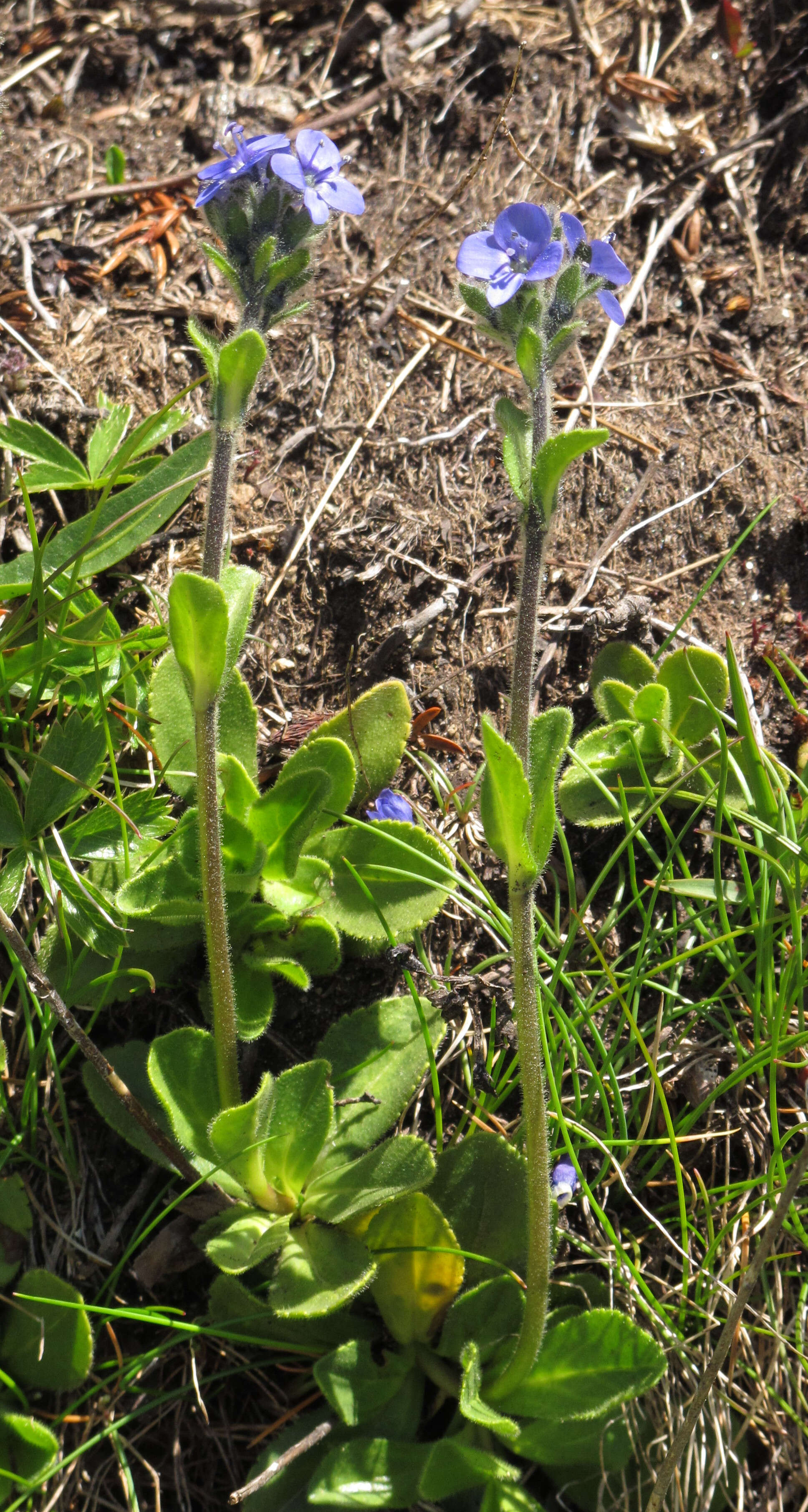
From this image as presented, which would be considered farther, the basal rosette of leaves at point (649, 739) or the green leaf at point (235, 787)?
the basal rosette of leaves at point (649, 739)

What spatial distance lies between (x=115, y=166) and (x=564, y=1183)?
11.1ft

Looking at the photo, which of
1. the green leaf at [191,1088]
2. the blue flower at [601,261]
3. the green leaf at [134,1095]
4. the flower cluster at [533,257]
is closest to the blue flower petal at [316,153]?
the flower cluster at [533,257]

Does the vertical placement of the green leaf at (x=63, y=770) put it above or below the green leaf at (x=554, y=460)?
below

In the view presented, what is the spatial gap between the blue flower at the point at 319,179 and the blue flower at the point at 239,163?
22 mm

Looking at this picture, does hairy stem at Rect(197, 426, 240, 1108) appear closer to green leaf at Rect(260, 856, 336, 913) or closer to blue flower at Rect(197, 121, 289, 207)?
green leaf at Rect(260, 856, 336, 913)

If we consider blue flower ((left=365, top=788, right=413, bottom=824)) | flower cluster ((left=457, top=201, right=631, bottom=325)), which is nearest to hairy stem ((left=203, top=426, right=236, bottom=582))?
flower cluster ((left=457, top=201, right=631, bottom=325))

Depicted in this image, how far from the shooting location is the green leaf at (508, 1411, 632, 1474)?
2188mm

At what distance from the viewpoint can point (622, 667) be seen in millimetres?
3051

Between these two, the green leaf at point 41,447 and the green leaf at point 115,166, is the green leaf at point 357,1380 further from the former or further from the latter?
the green leaf at point 115,166

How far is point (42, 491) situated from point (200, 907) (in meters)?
1.26

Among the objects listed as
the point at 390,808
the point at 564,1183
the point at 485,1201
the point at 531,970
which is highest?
the point at 531,970

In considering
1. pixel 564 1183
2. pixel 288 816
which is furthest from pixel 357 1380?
pixel 288 816

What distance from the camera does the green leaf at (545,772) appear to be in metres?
1.93

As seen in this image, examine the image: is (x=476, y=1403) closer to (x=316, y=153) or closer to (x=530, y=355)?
(x=530, y=355)
